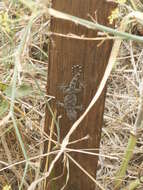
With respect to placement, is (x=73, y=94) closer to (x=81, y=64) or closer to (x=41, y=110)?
(x=81, y=64)

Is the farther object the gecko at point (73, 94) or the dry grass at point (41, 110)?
the dry grass at point (41, 110)

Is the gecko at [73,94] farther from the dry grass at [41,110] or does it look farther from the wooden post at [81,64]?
the dry grass at [41,110]

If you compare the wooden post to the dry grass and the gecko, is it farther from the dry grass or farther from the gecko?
the dry grass

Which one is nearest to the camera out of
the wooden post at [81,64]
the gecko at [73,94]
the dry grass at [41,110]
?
the wooden post at [81,64]

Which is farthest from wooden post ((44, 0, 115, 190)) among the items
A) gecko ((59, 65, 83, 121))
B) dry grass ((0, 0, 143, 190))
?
dry grass ((0, 0, 143, 190))

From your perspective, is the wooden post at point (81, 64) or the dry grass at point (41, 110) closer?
the wooden post at point (81, 64)

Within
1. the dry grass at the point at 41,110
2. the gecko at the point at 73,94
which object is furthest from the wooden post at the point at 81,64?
the dry grass at the point at 41,110

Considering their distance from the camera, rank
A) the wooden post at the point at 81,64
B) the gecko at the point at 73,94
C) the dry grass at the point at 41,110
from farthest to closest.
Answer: the dry grass at the point at 41,110
the gecko at the point at 73,94
the wooden post at the point at 81,64
